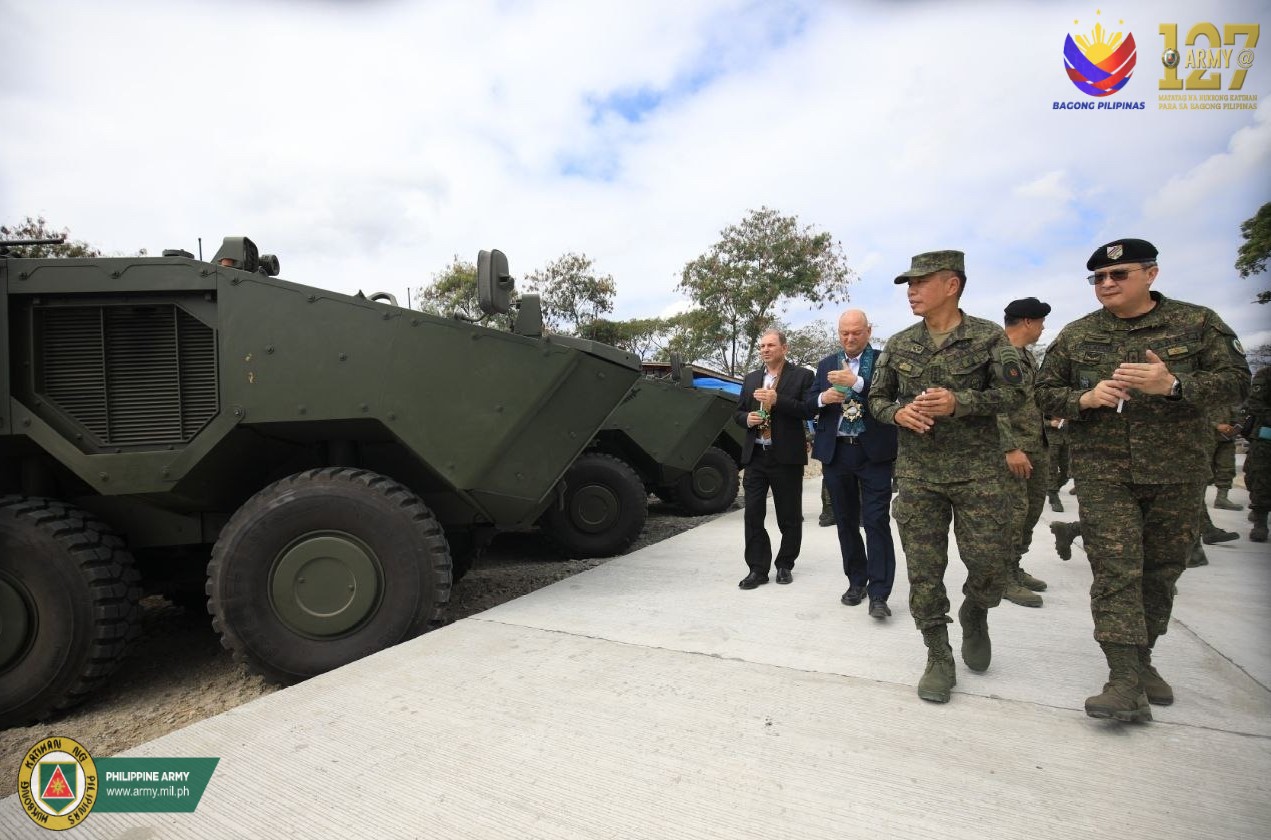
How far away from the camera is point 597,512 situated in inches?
225

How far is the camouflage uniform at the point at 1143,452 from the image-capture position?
220cm

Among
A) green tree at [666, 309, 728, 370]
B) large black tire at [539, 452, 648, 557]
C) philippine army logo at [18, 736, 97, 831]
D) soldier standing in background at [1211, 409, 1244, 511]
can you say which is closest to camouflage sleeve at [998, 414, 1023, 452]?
philippine army logo at [18, 736, 97, 831]

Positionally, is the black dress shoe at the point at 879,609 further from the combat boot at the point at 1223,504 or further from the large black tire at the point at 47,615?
the combat boot at the point at 1223,504

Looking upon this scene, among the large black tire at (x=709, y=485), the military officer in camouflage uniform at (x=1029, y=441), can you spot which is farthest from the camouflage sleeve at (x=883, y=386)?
the large black tire at (x=709, y=485)

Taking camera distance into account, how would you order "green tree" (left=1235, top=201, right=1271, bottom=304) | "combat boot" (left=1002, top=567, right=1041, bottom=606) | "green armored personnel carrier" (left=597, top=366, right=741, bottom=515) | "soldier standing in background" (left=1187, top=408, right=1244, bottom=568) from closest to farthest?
"green tree" (left=1235, top=201, right=1271, bottom=304) < "combat boot" (left=1002, top=567, right=1041, bottom=606) < "soldier standing in background" (left=1187, top=408, right=1244, bottom=568) < "green armored personnel carrier" (left=597, top=366, right=741, bottom=515)

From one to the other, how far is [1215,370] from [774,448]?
2.08m

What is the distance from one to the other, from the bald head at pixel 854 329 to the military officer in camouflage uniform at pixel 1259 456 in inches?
156

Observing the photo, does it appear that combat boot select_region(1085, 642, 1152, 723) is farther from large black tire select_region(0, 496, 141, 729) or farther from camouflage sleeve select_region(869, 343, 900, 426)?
large black tire select_region(0, 496, 141, 729)

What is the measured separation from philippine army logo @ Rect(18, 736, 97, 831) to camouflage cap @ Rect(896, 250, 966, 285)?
2999 mm

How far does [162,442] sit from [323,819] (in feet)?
7.06

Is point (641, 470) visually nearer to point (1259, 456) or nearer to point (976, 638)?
point (976, 638)

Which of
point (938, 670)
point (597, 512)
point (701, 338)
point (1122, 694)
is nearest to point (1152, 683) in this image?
point (1122, 694)

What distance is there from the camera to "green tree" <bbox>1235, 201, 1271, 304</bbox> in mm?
1262

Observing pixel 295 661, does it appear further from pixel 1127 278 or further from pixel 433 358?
pixel 1127 278
